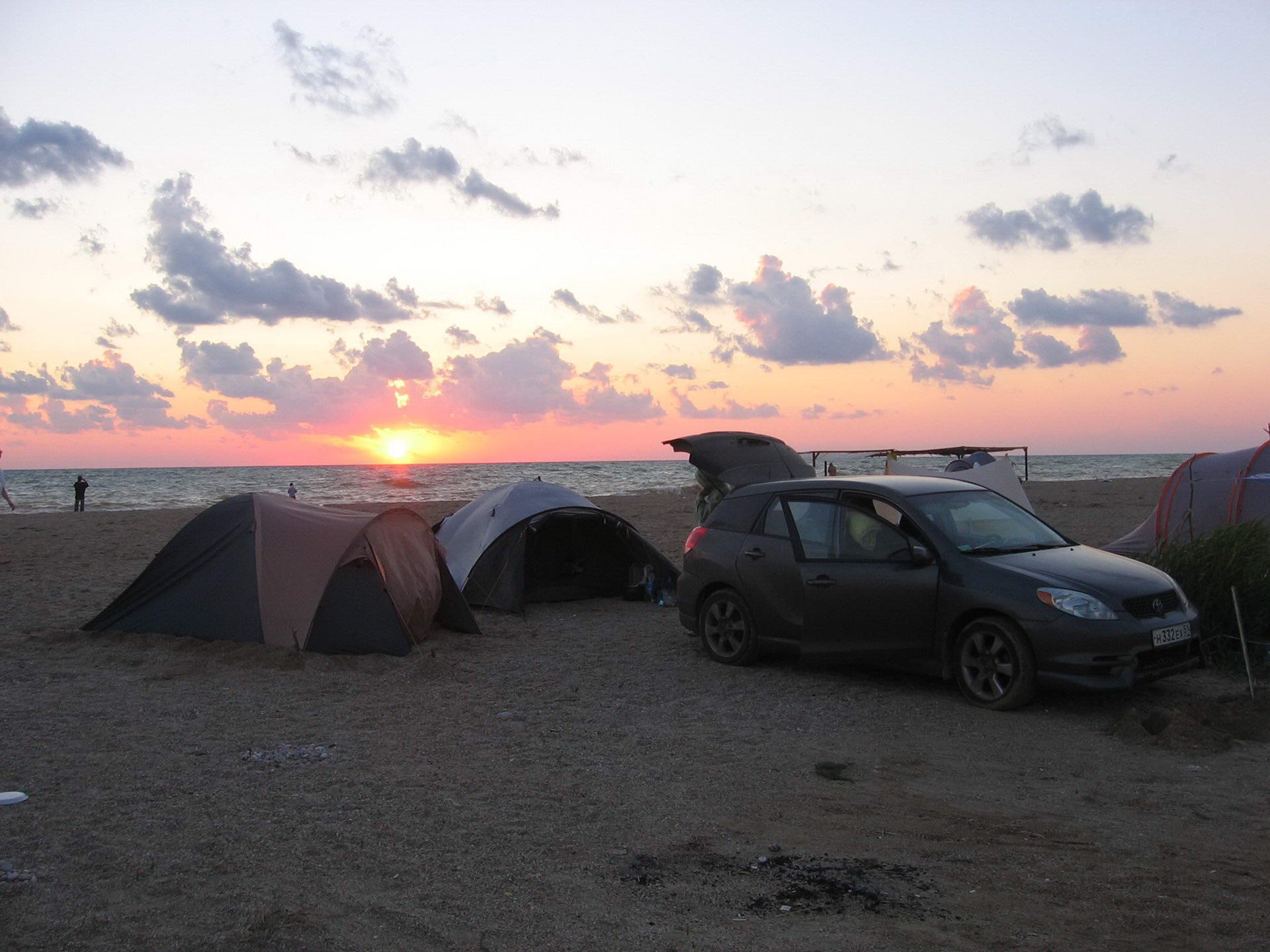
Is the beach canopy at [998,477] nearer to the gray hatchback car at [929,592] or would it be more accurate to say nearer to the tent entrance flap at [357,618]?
the gray hatchback car at [929,592]

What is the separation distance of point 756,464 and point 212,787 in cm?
905

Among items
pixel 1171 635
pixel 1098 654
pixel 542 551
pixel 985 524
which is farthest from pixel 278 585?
pixel 1171 635

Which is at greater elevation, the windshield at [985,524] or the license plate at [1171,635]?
the windshield at [985,524]

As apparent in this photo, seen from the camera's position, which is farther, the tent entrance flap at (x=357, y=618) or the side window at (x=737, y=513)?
the tent entrance flap at (x=357, y=618)

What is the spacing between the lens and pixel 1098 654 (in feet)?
22.1

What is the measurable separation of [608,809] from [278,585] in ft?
17.6

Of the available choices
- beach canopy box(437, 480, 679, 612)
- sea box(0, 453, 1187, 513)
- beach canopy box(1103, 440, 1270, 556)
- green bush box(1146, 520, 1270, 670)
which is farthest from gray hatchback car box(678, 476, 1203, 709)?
sea box(0, 453, 1187, 513)

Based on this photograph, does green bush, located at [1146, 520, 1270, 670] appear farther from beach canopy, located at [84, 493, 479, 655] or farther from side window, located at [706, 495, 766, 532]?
beach canopy, located at [84, 493, 479, 655]

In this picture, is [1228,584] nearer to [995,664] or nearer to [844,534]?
[995,664]

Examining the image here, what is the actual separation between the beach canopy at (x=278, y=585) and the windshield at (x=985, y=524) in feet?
16.7

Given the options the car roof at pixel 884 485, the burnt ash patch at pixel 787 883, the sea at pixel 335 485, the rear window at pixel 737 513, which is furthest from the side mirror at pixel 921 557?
the sea at pixel 335 485

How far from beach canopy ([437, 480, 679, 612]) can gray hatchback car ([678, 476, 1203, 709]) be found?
3282 mm

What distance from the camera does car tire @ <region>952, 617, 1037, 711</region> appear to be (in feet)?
22.9

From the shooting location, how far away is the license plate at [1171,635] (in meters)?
6.87
